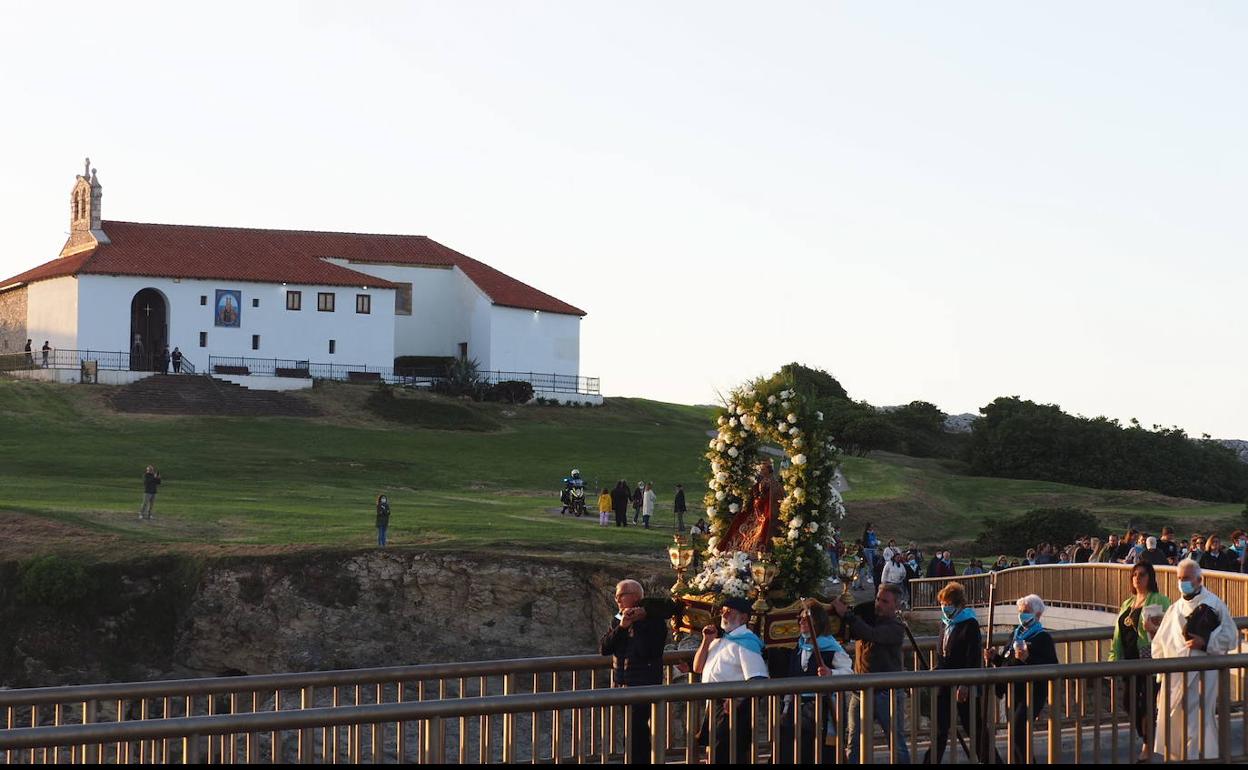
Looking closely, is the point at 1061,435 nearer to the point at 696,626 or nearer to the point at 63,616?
the point at 63,616

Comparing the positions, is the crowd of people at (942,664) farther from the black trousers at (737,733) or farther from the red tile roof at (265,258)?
the red tile roof at (265,258)

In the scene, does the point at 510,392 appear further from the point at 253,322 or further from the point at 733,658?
the point at 733,658

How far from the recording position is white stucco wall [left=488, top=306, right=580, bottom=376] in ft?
290

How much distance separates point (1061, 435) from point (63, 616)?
53850 mm

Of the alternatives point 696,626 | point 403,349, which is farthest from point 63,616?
point 403,349

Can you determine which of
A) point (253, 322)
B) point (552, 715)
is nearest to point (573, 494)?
point (552, 715)

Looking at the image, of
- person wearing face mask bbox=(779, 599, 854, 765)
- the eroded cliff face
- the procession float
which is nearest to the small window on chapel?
the eroded cliff face

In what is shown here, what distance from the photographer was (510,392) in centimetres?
8019

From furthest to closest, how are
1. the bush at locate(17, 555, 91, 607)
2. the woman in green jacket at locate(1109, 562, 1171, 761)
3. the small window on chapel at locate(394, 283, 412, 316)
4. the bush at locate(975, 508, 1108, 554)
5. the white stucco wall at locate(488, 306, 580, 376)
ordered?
the small window on chapel at locate(394, 283, 412, 316) → the white stucco wall at locate(488, 306, 580, 376) → the bush at locate(975, 508, 1108, 554) → the bush at locate(17, 555, 91, 607) → the woman in green jacket at locate(1109, 562, 1171, 761)

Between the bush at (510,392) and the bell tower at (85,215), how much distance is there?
21290 millimetres

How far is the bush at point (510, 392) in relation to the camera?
79.5m

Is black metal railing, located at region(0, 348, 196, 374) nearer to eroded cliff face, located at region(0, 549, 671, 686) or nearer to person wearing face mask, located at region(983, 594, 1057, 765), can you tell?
eroded cliff face, located at region(0, 549, 671, 686)

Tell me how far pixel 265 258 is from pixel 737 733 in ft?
256

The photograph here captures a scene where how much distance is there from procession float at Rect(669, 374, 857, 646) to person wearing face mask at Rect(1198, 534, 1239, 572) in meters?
11.5
